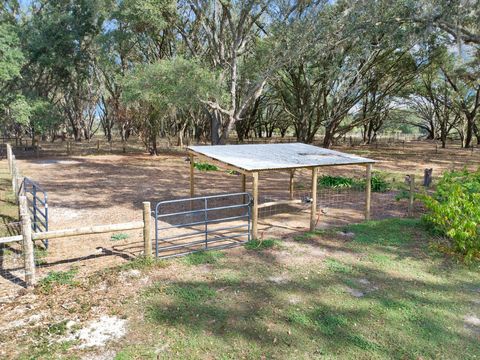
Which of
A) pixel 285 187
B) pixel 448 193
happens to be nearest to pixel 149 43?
pixel 285 187

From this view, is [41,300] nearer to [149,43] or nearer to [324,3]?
[324,3]

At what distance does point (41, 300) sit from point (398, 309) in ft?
17.4

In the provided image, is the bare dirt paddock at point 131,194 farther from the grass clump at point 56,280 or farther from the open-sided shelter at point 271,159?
the open-sided shelter at point 271,159

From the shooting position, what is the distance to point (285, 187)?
1588cm

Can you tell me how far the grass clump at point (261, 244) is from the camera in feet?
26.1

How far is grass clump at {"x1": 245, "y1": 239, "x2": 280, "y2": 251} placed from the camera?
26.1 feet

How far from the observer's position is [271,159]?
9320mm

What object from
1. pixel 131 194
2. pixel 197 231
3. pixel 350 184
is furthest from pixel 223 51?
pixel 197 231

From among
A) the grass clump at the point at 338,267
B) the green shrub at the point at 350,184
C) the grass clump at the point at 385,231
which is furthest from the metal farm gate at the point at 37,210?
the green shrub at the point at 350,184

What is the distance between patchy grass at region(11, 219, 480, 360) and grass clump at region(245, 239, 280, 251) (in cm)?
24

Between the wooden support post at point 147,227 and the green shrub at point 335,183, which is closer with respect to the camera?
the wooden support post at point 147,227

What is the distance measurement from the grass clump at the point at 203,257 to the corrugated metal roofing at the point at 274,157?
1.88 m

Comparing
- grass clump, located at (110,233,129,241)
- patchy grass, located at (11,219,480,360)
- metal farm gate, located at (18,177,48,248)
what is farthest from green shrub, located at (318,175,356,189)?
metal farm gate, located at (18,177,48,248)

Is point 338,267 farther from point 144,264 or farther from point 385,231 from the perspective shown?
point 144,264
